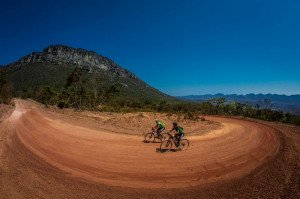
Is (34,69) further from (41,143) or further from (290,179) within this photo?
(290,179)

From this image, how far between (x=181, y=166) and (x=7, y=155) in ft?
28.3

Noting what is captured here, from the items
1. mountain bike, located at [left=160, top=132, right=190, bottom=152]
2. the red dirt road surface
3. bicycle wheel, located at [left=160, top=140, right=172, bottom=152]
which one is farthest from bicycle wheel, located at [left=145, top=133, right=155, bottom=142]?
bicycle wheel, located at [left=160, top=140, right=172, bottom=152]

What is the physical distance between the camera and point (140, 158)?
1424cm

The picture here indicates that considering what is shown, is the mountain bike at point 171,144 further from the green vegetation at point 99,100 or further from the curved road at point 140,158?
the green vegetation at point 99,100

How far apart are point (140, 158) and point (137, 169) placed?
1.84 m

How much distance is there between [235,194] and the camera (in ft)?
32.0

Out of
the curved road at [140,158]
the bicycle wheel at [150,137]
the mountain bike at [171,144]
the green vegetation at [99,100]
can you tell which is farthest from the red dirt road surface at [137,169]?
the green vegetation at [99,100]

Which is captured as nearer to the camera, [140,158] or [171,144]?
[140,158]

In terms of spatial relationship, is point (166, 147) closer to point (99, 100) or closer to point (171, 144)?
point (171, 144)

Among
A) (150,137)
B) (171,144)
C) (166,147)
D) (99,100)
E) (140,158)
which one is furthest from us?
(99,100)

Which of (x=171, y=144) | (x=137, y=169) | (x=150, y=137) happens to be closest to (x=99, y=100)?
(x=150, y=137)

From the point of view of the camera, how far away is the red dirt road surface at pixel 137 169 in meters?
9.88

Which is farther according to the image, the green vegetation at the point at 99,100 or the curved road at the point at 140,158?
the green vegetation at the point at 99,100

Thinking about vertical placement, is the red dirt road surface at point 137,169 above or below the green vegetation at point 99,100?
below
